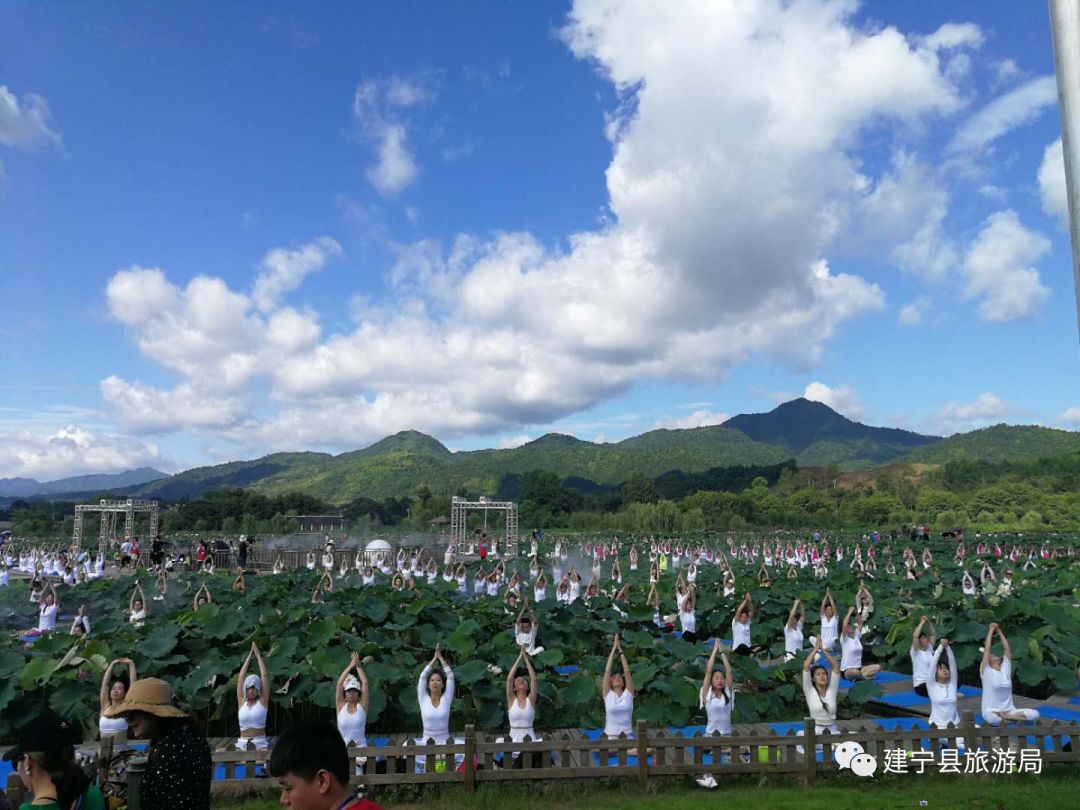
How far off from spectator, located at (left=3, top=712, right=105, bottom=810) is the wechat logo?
6589 mm

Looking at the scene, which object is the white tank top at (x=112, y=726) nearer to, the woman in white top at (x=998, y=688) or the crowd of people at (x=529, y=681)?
the crowd of people at (x=529, y=681)

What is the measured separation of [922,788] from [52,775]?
7232mm

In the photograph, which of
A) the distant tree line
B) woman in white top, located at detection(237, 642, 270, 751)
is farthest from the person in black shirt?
the distant tree line

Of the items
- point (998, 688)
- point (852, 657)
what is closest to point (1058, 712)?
point (998, 688)

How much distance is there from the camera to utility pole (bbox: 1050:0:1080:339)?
4.71 meters

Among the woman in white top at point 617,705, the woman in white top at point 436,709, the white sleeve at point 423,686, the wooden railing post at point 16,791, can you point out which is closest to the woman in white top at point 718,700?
the woman in white top at point 617,705

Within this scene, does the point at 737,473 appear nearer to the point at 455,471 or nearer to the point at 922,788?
the point at 455,471

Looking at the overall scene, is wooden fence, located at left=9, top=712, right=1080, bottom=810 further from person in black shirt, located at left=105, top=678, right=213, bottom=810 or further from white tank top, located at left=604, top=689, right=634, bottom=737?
person in black shirt, located at left=105, top=678, right=213, bottom=810

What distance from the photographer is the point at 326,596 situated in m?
15.8

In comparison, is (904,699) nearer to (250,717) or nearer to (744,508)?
(250,717)

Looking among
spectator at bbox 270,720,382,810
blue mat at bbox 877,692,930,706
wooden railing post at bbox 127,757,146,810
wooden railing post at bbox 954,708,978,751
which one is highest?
spectator at bbox 270,720,382,810

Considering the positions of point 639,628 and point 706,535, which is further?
point 706,535

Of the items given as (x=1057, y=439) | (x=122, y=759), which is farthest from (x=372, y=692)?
(x=1057, y=439)

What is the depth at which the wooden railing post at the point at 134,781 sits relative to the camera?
3364mm
